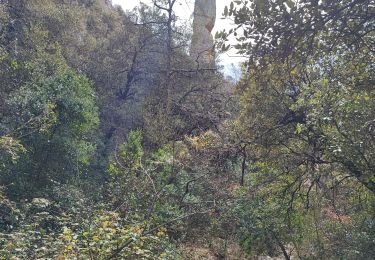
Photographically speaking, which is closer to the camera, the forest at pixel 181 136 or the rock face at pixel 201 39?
the forest at pixel 181 136

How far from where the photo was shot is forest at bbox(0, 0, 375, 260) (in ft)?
14.2

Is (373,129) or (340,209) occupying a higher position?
(373,129)

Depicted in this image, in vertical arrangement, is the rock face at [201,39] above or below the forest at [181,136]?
above

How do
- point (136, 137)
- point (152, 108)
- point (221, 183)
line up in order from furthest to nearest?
1. point (152, 108)
2. point (136, 137)
3. point (221, 183)

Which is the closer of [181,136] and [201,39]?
[181,136]

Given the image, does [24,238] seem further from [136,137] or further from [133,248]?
[136,137]

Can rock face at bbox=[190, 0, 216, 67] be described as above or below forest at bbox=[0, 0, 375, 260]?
above

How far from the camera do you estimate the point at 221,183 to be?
1085 centimetres

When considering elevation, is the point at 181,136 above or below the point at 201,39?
below

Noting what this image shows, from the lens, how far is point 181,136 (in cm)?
1464

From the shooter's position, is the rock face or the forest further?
the rock face

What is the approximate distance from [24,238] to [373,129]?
441 cm

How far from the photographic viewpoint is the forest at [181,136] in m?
4.32

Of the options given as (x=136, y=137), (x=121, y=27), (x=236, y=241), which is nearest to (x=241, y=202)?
(x=236, y=241)
